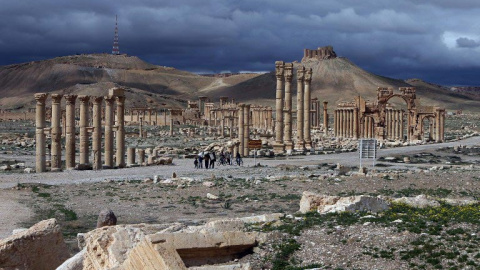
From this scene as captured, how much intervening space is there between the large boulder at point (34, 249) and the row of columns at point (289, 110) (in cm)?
3713

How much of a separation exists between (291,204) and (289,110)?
28730mm

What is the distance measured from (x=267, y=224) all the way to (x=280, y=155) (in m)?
33.4

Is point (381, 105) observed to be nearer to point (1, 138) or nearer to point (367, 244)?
point (1, 138)

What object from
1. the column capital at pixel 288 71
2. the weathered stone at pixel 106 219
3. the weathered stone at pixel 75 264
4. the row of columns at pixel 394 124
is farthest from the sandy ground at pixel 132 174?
the row of columns at pixel 394 124

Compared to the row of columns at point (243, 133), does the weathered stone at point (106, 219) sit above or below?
below

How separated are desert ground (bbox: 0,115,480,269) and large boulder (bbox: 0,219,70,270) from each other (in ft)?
8.74

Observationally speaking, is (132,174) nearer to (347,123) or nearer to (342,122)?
(347,123)

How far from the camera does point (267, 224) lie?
46.8ft

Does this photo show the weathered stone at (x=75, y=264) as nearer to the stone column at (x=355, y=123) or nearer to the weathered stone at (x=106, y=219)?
the weathered stone at (x=106, y=219)

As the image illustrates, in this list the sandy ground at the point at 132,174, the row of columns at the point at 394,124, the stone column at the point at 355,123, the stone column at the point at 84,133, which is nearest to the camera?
the sandy ground at the point at 132,174

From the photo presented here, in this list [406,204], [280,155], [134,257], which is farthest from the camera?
[280,155]

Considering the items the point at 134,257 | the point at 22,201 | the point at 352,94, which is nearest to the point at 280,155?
the point at 22,201

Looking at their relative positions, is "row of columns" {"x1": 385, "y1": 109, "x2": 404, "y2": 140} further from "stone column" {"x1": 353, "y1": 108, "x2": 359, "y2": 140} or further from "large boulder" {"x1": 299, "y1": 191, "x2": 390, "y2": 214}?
"large boulder" {"x1": 299, "y1": 191, "x2": 390, "y2": 214}

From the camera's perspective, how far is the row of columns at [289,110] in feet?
165
